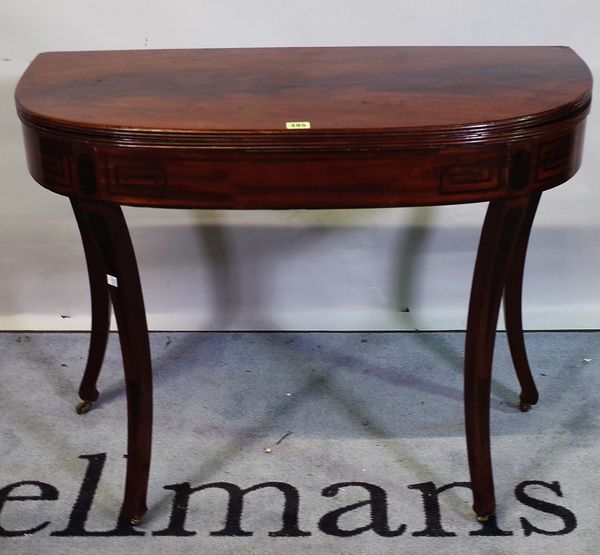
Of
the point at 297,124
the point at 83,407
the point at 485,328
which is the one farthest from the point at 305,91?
the point at 83,407

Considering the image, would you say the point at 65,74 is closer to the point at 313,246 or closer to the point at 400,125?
the point at 400,125

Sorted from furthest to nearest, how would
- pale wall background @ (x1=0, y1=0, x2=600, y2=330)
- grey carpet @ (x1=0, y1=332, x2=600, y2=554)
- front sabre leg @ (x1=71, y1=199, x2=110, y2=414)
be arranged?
pale wall background @ (x1=0, y1=0, x2=600, y2=330) → front sabre leg @ (x1=71, y1=199, x2=110, y2=414) → grey carpet @ (x1=0, y1=332, x2=600, y2=554)

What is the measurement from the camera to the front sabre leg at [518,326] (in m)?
1.74

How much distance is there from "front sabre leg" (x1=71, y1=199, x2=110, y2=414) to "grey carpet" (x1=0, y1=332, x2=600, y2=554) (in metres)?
0.04

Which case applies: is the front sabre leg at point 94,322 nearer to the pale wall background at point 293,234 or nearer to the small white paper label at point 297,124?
the pale wall background at point 293,234

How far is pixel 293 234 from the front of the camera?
2035 millimetres

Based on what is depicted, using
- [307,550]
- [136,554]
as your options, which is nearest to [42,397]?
[136,554]

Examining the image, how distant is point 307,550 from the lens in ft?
4.94

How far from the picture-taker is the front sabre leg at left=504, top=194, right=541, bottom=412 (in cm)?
174

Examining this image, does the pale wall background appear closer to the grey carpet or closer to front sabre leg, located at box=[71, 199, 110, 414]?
the grey carpet

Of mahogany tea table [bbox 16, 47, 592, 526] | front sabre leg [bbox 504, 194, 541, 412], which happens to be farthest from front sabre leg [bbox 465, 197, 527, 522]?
front sabre leg [bbox 504, 194, 541, 412]

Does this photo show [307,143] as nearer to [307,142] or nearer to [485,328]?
[307,142]

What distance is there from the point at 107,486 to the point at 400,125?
2.70 feet

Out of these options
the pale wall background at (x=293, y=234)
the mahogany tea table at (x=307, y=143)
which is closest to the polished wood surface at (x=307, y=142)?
the mahogany tea table at (x=307, y=143)
